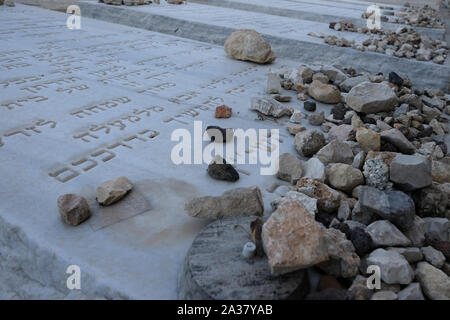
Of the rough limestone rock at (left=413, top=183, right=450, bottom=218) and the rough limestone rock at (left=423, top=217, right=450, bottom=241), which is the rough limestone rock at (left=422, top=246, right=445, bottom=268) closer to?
the rough limestone rock at (left=423, top=217, right=450, bottom=241)

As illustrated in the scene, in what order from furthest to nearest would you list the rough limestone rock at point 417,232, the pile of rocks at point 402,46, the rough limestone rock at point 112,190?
the pile of rocks at point 402,46, the rough limestone rock at point 112,190, the rough limestone rock at point 417,232

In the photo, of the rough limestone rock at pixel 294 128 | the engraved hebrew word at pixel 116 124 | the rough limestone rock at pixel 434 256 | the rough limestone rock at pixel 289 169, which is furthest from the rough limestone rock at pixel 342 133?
the engraved hebrew word at pixel 116 124

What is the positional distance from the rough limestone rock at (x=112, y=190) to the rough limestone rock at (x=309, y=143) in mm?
1438

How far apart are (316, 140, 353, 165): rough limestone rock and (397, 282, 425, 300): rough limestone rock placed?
1280 mm

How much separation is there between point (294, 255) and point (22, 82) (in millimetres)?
3718

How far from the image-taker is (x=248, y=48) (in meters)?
5.60

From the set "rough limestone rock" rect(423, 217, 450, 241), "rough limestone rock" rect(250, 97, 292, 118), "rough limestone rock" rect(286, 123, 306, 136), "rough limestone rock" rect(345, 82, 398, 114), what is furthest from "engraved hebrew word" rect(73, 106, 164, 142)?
"rough limestone rock" rect(423, 217, 450, 241)

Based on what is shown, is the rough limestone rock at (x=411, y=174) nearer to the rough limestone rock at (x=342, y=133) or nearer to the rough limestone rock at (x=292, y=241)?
the rough limestone rock at (x=342, y=133)

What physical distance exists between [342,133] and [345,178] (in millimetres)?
896

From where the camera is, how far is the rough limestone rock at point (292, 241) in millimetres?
1521

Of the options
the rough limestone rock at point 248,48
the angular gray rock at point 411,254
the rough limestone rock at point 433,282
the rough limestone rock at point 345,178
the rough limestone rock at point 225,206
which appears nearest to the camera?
the rough limestone rock at point 433,282

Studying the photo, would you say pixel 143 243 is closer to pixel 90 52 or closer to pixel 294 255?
pixel 294 255

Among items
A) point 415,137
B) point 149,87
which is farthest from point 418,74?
point 149,87
